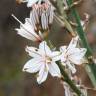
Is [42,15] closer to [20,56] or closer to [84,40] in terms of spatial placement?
[84,40]

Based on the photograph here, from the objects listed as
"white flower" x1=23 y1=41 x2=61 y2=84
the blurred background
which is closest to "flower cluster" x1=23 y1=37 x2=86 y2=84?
"white flower" x1=23 y1=41 x2=61 y2=84

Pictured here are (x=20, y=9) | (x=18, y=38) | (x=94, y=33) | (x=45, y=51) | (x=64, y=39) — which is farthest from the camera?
(x=20, y=9)

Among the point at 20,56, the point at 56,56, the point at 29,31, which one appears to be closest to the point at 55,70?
the point at 56,56

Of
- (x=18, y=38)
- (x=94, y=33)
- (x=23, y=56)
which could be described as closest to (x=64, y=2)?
(x=94, y=33)

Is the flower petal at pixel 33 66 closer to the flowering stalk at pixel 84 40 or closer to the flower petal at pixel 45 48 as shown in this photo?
the flower petal at pixel 45 48

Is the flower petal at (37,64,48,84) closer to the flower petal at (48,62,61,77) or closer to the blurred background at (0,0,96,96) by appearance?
the flower petal at (48,62,61,77)

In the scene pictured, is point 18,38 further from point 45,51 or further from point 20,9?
point 45,51
